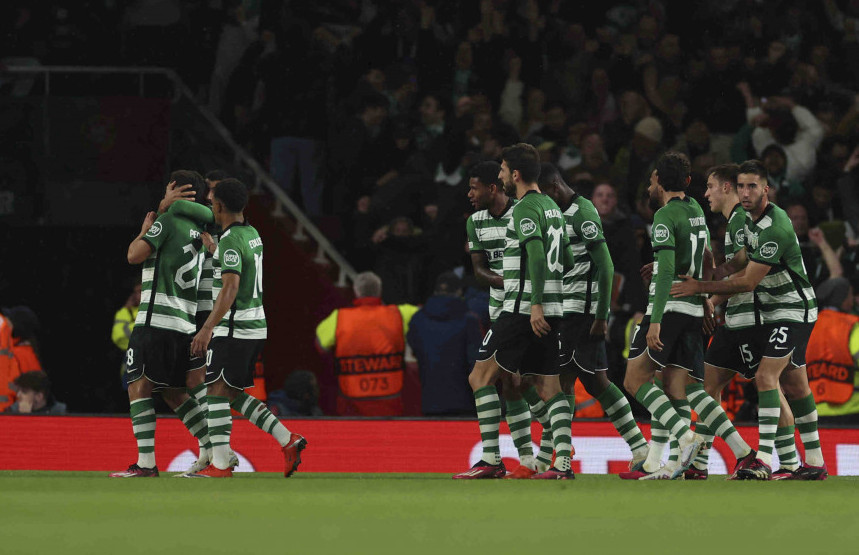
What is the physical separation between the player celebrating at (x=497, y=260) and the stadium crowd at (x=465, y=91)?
489 centimetres

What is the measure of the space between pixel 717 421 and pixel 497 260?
1.93 metres

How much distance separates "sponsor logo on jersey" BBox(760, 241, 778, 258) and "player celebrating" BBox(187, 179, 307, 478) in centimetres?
335

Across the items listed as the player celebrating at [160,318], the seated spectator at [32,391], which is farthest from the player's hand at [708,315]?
the seated spectator at [32,391]

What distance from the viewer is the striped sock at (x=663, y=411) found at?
10203 millimetres

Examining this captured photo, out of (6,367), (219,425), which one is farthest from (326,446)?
(6,367)

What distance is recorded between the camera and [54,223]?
53.5 feet

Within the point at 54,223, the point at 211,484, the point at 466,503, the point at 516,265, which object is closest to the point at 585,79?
the point at 54,223

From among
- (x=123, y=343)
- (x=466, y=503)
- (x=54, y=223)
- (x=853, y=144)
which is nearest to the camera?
(x=466, y=503)

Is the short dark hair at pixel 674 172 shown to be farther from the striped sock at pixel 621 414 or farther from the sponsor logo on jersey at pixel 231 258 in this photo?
the sponsor logo on jersey at pixel 231 258

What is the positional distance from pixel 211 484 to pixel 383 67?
10116 millimetres

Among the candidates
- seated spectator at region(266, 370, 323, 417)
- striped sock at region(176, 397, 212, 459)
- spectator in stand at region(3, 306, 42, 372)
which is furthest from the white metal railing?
striped sock at region(176, 397, 212, 459)

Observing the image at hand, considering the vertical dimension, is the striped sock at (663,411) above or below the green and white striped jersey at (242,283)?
below

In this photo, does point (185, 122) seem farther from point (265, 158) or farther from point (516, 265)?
point (516, 265)

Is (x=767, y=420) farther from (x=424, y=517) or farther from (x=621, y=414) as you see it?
(x=424, y=517)
